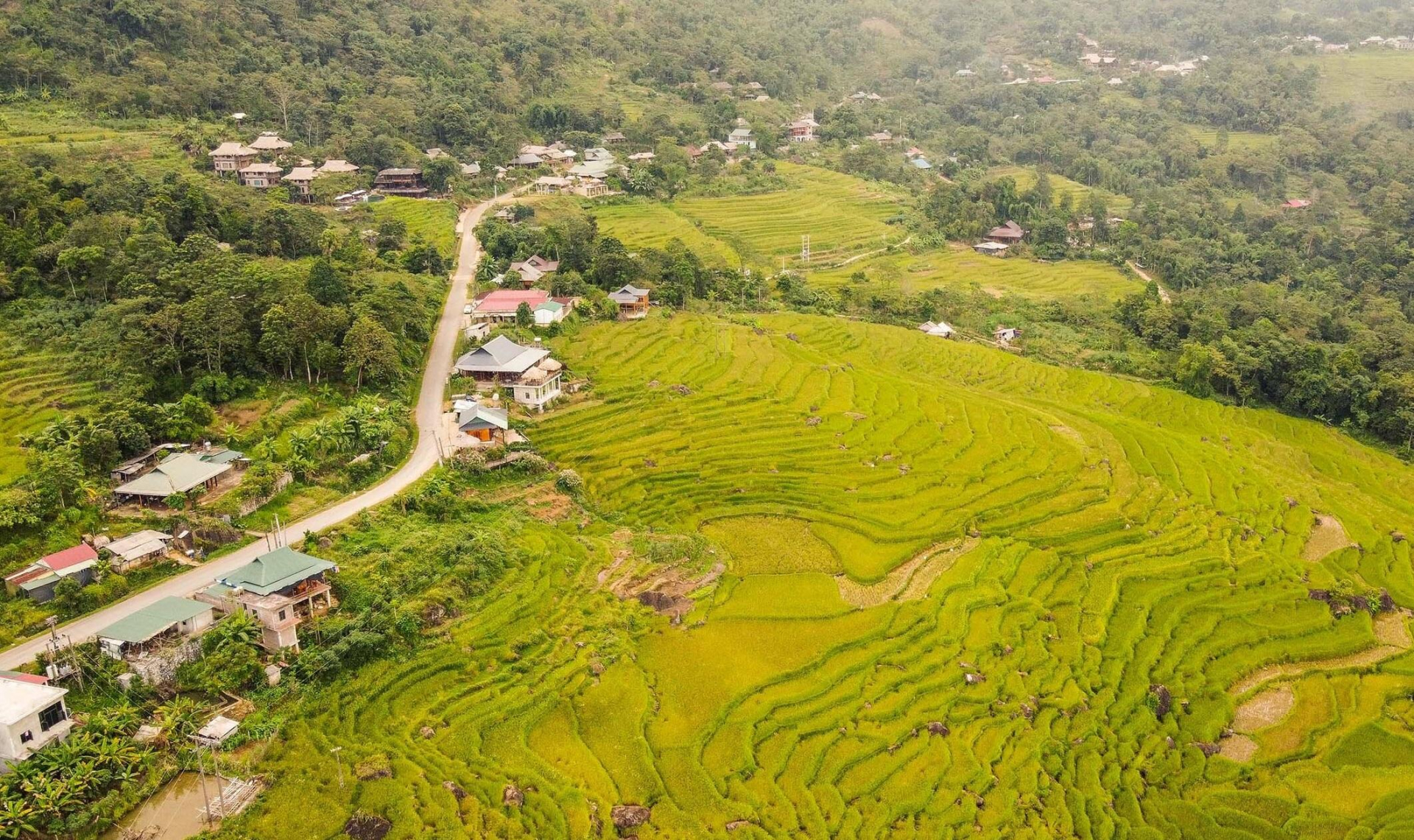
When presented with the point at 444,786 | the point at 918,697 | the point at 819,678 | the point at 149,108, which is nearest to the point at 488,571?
the point at 444,786

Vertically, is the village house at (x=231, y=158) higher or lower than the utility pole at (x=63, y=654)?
higher

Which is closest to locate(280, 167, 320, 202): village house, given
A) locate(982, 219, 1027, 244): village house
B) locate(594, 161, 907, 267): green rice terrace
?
locate(594, 161, 907, 267): green rice terrace

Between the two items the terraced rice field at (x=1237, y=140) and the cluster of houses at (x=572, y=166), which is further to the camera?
the terraced rice field at (x=1237, y=140)

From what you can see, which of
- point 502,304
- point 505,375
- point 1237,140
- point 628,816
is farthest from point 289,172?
point 1237,140

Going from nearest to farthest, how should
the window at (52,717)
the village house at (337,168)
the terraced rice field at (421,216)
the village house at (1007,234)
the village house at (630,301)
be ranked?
the window at (52,717)
the village house at (630,301)
the terraced rice field at (421,216)
the village house at (337,168)
the village house at (1007,234)

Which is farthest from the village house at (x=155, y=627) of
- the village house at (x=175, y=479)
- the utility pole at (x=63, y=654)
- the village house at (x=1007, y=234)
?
the village house at (x=1007, y=234)

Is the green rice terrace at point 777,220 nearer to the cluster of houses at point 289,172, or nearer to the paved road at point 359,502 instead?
the cluster of houses at point 289,172

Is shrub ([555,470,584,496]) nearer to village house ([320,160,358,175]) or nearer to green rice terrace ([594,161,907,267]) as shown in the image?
green rice terrace ([594,161,907,267])

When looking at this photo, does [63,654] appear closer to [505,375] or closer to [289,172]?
[505,375]
